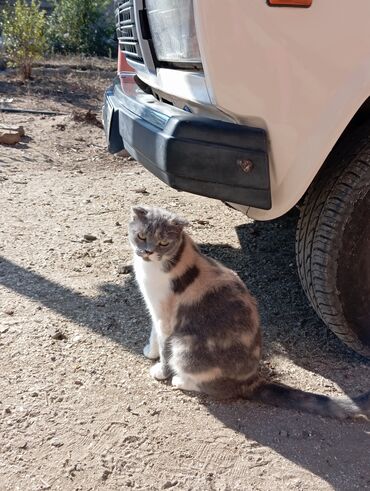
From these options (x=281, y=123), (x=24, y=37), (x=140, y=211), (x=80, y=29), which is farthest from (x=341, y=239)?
(x=80, y=29)

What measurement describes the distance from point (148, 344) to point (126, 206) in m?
2.23

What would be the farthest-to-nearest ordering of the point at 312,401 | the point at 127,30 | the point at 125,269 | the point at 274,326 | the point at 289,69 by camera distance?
the point at 125,269 → the point at 127,30 → the point at 274,326 → the point at 312,401 → the point at 289,69

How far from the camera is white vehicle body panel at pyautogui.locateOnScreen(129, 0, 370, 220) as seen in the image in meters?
2.41

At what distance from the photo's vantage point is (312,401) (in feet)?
8.98

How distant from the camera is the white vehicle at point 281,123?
2.43 m

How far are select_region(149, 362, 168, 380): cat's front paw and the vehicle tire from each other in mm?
847

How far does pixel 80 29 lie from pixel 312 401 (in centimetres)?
1359

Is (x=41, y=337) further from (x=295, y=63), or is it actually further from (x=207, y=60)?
(x=295, y=63)

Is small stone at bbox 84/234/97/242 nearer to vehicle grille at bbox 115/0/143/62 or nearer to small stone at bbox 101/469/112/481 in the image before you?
vehicle grille at bbox 115/0/143/62

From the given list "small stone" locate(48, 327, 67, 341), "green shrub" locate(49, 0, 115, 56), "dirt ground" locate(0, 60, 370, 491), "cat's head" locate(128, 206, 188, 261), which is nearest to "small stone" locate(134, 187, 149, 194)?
"dirt ground" locate(0, 60, 370, 491)

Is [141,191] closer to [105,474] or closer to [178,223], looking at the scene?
[178,223]

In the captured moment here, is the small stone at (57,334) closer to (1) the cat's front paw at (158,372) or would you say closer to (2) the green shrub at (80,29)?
Answer: (1) the cat's front paw at (158,372)

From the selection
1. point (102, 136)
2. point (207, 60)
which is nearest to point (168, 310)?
point (207, 60)

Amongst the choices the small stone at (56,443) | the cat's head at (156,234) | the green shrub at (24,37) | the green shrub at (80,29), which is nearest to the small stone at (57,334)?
the cat's head at (156,234)
